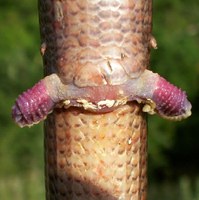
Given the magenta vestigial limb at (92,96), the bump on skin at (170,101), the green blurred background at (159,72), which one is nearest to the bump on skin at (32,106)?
the magenta vestigial limb at (92,96)

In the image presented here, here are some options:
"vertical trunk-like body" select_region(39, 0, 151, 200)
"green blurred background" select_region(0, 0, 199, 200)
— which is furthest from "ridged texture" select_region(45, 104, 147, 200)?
"green blurred background" select_region(0, 0, 199, 200)

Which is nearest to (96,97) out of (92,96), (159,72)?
(92,96)

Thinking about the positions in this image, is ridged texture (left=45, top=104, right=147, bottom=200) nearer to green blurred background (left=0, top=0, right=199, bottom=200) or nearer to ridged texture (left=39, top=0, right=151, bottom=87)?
ridged texture (left=39, top=0, right=151, bottom=87)

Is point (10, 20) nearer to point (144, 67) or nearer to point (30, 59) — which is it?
point (30, 59)

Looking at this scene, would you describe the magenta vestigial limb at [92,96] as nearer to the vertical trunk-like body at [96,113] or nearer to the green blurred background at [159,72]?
the vertical trunk-like body at [96,113]

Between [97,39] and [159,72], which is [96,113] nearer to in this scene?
[97,39]

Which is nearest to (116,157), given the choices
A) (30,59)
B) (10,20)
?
(30,59)
